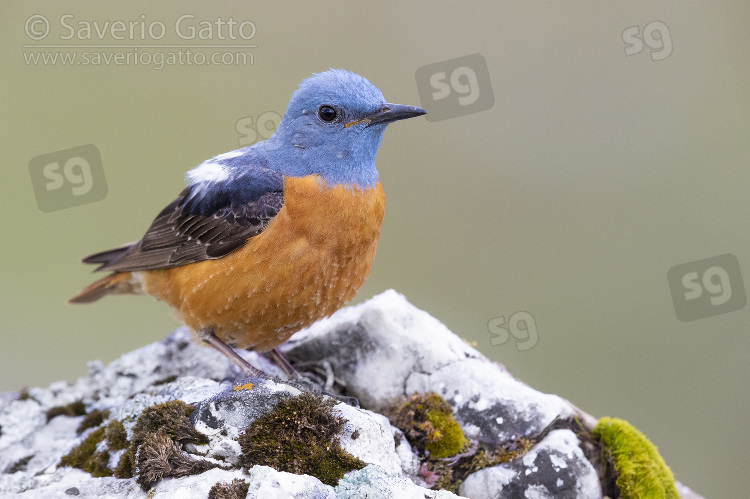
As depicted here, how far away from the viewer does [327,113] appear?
608 cm

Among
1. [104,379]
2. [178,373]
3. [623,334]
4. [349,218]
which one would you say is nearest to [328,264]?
[349,218]

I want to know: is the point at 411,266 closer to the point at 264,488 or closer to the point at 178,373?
the point at 178,373

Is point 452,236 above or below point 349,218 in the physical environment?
below

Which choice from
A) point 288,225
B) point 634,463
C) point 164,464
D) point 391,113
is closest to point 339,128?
point 391,113

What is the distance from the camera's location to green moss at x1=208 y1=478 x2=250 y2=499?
4.16 m

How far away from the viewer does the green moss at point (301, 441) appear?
177 inches

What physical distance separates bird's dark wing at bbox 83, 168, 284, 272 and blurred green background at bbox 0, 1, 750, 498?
463 centimetres

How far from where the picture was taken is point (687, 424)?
1009 cm

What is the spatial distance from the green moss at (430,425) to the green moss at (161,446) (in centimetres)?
162

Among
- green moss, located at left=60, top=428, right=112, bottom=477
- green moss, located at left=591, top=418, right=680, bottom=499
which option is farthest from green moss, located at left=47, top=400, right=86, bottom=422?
green moss, located at left=591, top=418, right=680, bottom=499

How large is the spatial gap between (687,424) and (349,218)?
676cm
